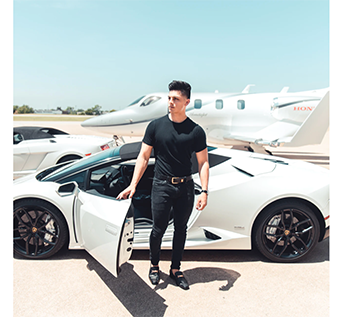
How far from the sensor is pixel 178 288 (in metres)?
2.72

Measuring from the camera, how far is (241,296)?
8.57 feet

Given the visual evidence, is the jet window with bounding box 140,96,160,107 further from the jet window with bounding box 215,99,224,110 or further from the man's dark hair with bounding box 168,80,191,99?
the man's dark hair with bounding box 168,80,191,99

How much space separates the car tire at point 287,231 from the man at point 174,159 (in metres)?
0.97

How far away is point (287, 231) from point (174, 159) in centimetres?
159

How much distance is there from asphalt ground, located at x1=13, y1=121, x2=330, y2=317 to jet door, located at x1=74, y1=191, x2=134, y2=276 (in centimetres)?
37

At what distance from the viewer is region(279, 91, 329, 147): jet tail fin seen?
27.2ft

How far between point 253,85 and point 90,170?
13975 millimetres

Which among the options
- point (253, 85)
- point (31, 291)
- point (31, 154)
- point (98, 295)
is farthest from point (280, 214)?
point (253, 85)

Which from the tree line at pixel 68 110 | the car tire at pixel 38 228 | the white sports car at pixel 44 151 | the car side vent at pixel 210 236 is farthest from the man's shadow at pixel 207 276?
the tree line at pixel 68 110

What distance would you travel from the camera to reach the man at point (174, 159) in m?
2.43

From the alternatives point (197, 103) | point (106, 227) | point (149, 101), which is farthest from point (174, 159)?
point (149, 101)

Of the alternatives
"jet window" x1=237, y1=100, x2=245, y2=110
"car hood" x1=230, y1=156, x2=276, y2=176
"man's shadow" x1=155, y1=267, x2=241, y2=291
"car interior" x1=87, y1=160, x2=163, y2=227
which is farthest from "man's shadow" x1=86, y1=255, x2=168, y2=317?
"jet window" x1=237, y1=100, x2=245, y2=110

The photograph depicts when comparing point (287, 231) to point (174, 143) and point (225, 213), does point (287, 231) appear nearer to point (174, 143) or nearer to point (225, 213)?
point (225, 213)
